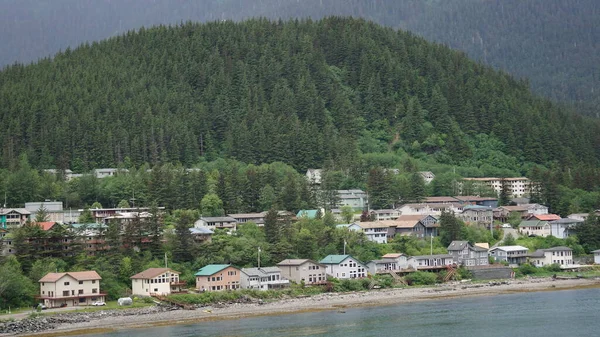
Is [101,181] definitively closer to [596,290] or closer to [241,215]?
[241,215]

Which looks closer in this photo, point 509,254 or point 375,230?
point 509,254

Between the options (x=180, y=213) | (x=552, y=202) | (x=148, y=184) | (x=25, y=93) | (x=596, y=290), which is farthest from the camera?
(x=25, y=93)

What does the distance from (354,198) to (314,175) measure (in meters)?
8.51

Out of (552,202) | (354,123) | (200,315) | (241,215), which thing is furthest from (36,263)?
(354,123)

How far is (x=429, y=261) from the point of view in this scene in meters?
89.2

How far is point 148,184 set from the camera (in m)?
101

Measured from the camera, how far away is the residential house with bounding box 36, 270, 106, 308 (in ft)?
235

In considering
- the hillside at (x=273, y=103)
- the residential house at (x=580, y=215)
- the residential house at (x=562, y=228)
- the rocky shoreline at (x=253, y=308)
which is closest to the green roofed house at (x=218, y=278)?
the rocky shoreline at (x=253, y=308)

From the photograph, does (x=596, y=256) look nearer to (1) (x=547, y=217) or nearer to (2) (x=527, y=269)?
(2) (x=527, y=269)

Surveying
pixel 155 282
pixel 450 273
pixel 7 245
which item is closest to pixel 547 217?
pixel 450 273

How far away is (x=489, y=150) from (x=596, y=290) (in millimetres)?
57232

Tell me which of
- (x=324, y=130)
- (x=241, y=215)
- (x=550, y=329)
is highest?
(x=324, y=130)

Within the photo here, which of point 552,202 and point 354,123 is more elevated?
point 354,123

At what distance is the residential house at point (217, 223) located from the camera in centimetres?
9274
